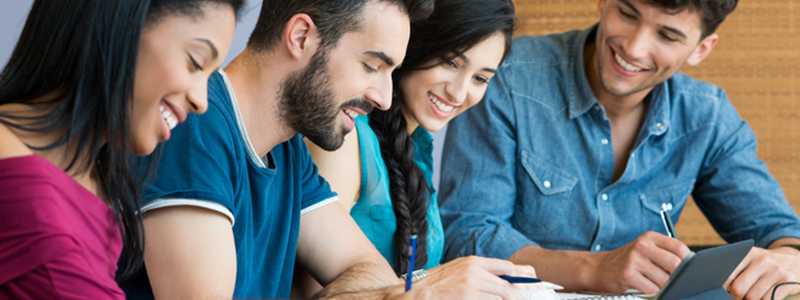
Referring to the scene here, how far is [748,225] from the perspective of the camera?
2.58m

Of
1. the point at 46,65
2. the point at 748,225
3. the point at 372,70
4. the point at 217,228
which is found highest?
the point at 46,65

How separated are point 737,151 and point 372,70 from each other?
1.19 m

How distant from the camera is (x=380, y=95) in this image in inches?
70.6

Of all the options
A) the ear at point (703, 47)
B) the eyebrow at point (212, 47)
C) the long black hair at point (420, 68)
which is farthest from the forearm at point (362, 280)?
the ear at point (703, 47)

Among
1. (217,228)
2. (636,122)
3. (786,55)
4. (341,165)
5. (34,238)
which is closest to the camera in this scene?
(34,238)

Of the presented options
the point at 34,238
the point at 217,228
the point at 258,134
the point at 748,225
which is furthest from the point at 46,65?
the point at 748,225

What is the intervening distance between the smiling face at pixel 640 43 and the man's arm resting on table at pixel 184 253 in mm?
1265

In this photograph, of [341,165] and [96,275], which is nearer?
[96,275]

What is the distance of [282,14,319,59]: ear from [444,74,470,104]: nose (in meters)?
0.48

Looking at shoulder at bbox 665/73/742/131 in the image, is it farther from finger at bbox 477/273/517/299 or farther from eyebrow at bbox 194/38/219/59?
eyebrow at bbox 194/38/219/59

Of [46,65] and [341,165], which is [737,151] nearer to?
[341,165]

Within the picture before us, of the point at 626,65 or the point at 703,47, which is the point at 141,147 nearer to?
the point at 626,65

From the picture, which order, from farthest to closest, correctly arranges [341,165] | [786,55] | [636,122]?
1. [786,55]
2. [636,122]
3. [341,165]

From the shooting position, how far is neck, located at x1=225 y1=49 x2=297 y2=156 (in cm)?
170
